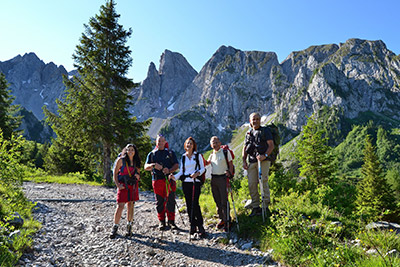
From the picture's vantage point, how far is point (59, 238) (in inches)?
241

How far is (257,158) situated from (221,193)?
159cm

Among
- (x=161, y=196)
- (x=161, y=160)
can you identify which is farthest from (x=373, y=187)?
(x=161, y=160)

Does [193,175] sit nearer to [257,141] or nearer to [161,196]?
[161,196]

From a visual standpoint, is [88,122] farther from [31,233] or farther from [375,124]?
[375,124]

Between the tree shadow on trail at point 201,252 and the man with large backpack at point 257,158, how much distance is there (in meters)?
1.82

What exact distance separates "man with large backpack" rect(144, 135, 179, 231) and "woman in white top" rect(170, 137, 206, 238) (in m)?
0.44

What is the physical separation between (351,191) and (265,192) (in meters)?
3.67

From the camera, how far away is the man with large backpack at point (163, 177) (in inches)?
288

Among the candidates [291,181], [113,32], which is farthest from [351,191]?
[113,32]

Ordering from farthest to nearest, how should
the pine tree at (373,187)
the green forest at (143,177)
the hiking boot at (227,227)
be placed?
the pine tree at (373,187), the hiking boot at (227,227), the green forest at (143,177)

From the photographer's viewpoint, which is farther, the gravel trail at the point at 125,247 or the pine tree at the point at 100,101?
the pine tree at the point at 100,101

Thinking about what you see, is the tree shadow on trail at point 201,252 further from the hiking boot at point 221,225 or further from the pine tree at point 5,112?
the pine tree at point 5,112

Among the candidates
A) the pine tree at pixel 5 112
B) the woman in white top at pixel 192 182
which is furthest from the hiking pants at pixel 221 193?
the pine tree at pixel 5 112

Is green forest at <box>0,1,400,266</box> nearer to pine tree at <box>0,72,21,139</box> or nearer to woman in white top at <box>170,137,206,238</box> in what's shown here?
pine tree at <box>0,72,21,139</box>
